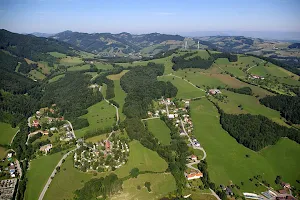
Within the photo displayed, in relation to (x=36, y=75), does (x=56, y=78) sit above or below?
below

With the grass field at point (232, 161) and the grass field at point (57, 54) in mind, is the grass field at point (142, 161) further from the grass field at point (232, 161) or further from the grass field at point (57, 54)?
the grass field at point (57, 54)

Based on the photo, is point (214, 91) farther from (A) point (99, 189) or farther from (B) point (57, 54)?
(B) point (57, 54)

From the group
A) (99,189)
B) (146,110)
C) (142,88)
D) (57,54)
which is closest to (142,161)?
(99,189)

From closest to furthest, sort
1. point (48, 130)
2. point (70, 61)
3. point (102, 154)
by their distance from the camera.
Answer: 1. point (102, 154)
2. point (48, 130)
3. point (70, 61)

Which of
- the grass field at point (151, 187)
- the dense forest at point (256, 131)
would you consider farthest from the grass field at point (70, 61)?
the grass field at point (151, 187)

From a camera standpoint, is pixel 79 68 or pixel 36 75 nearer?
pixel 36 75

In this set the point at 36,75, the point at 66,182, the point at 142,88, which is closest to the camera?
the point at 66,182

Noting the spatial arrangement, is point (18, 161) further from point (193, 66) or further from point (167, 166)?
point (193, 66)
